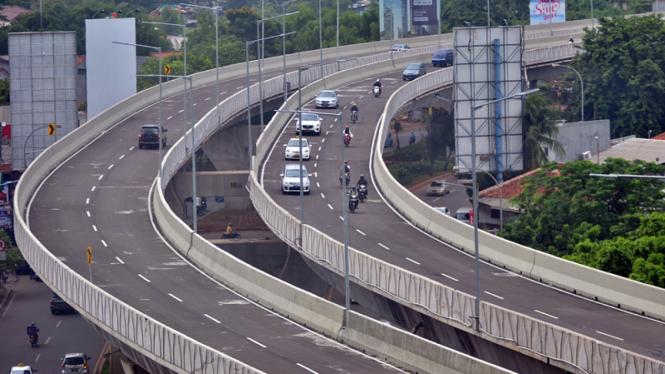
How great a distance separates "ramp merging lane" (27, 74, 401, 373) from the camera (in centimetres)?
3216

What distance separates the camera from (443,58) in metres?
93.9

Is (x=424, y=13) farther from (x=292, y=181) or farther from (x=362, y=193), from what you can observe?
(x=362, y=193)

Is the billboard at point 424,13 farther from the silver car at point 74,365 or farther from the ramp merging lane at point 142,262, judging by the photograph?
the silver car at point 74,365

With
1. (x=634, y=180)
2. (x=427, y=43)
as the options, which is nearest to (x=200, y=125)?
(x=634, y=180)

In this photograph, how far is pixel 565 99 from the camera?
352ft

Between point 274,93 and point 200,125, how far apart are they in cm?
1628

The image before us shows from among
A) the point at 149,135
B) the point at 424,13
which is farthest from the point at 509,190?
the point at 424,13

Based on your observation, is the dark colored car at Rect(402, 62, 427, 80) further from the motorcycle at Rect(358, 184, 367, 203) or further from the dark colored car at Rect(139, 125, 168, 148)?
the motorcycle at Rect(358, 184, 367, 203)

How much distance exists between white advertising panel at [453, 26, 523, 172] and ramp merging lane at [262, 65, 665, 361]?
7.30 meters

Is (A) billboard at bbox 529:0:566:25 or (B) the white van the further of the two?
(A) billboard at bbox 529:0:566:25

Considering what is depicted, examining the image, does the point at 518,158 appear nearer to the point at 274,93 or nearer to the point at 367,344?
the point at 274,93

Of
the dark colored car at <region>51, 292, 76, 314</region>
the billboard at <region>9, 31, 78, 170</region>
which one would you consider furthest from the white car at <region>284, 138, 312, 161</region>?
the billboard at <region>9, 31, 78, 170</region>

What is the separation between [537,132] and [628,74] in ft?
46.9

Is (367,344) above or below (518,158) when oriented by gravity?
below
